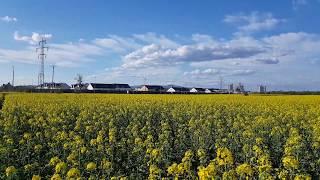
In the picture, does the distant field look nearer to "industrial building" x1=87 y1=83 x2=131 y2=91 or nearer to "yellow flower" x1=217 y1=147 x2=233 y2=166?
"yellow flower" x1=217 y1=147 x2=233 y2=166

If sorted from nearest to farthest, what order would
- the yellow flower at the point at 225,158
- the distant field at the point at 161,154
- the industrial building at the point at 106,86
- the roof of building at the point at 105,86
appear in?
the distant field at the point at 161,154, the yellow flower at the point at 225,158, the industrial building at the point at 106,86, the roof of building at the point at 105,86

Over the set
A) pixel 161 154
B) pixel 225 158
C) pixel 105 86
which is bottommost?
pixel 161 154

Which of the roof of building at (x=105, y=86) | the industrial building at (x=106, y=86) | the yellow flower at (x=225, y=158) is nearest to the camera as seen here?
the yellow flower at (x=225, y=158)

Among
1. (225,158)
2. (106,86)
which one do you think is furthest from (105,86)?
(225,158)

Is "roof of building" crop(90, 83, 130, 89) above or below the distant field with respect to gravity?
above

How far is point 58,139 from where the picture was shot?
38.8 ft

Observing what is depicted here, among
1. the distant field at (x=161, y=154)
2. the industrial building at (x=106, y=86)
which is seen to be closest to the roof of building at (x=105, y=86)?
the industrial building at (x=106, y=86)

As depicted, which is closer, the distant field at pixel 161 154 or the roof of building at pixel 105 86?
the distant field at pixel 161 154

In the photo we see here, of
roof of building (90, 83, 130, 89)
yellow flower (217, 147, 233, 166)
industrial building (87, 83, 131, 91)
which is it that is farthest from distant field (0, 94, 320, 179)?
roof of building (90, 83, 130, 89)

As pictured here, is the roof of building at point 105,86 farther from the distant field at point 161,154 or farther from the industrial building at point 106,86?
the distant field at point 161,154

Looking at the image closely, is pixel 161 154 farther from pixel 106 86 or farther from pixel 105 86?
pixel 106 86

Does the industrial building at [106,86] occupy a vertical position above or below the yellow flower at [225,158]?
above

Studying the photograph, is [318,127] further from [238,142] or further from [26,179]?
[26,179]

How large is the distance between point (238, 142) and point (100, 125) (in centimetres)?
579
